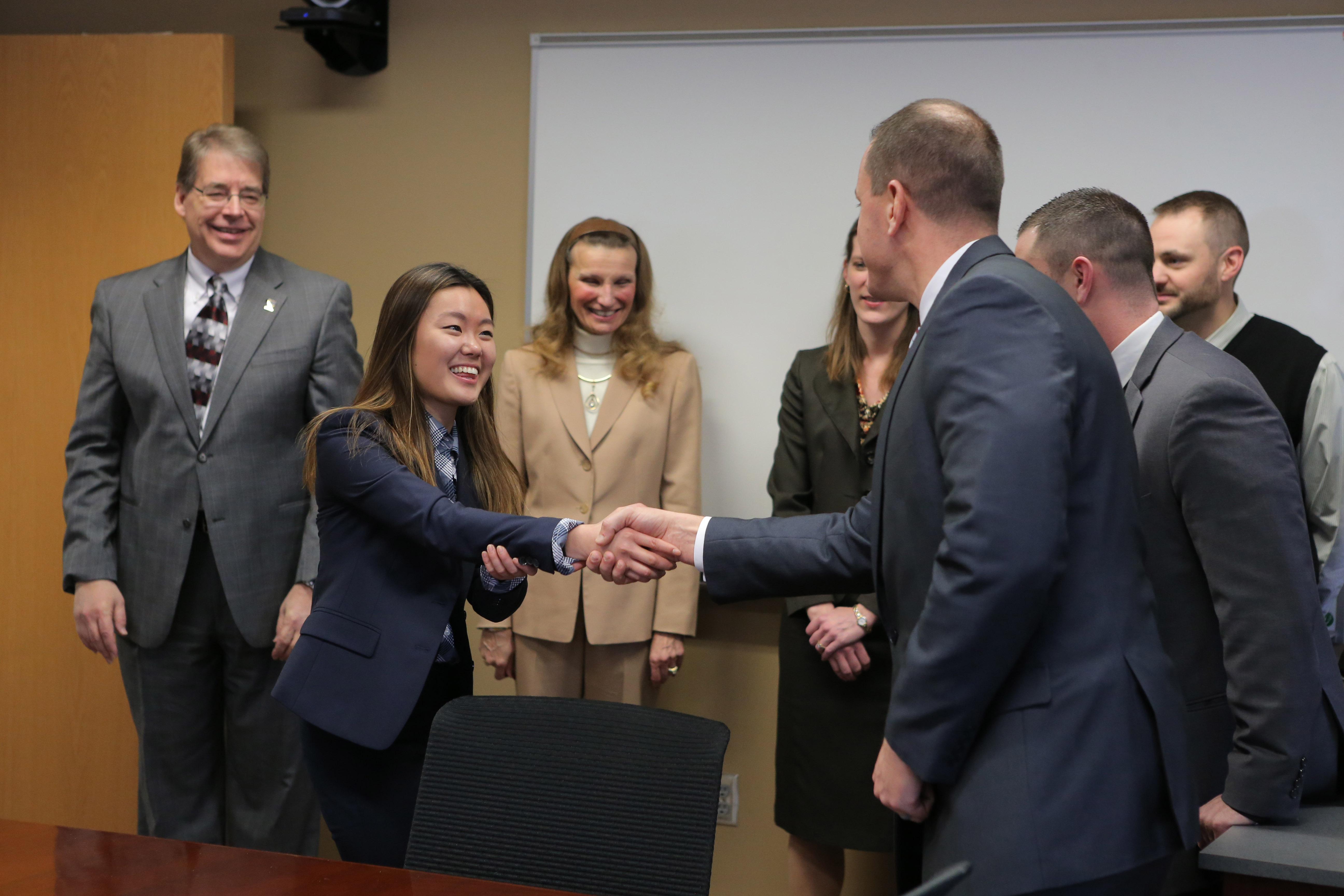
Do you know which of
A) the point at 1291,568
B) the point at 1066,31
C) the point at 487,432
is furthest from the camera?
the point at 1066,31

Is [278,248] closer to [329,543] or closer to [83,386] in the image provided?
[83,386]

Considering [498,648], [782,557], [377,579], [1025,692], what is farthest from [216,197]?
[1025,692]

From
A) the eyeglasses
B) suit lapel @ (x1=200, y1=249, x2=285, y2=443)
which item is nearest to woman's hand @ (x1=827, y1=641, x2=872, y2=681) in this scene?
suit lapel @ (x1=200, y1=249, x2=285, y2=443)

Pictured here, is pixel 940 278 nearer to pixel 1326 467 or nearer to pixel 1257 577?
pixel 1257 577

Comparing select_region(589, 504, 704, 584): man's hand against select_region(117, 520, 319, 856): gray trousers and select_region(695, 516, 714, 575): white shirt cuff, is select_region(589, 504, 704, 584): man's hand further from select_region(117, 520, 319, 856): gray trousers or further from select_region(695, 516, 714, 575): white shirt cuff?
select_region(117, 520, 319, 856): gray trousers

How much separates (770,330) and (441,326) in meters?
1.45

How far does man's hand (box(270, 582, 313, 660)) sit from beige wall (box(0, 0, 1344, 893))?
1.01 meters

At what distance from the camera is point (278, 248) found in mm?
3846

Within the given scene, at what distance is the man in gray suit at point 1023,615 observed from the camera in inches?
54.1

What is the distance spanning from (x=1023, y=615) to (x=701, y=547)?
26.4 inches

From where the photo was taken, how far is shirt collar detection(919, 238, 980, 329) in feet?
5.36

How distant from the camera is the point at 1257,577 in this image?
1772 millimetres

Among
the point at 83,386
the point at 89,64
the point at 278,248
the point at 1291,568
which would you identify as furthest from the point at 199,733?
the point at 1291,568

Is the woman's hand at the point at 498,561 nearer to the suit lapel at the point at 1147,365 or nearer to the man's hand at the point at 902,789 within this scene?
the man's hand at the point at 902,789
